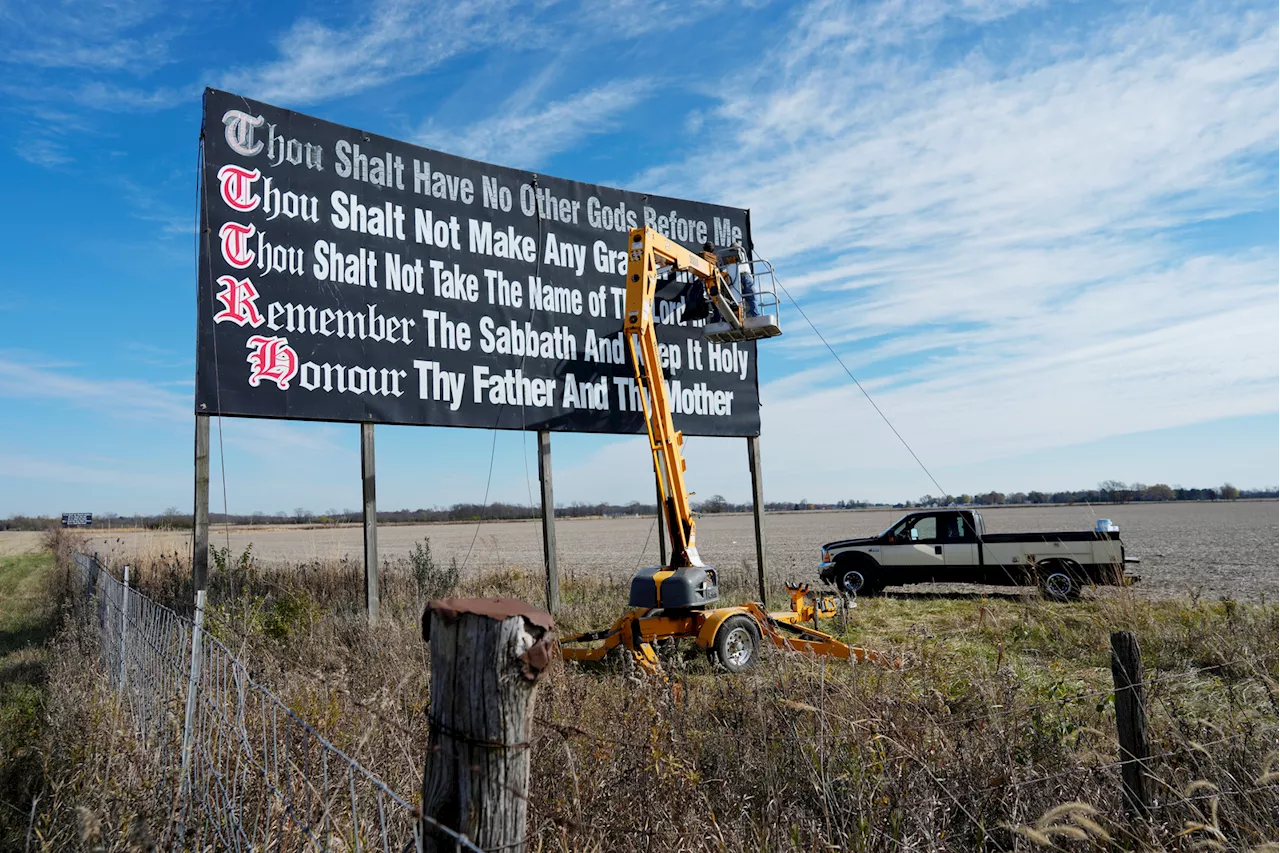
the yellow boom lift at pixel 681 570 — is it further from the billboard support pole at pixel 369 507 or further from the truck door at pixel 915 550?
the truck door at pixel 915 550

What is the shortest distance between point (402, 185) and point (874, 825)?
8.40 meters

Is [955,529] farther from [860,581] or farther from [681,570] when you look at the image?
[681,570]

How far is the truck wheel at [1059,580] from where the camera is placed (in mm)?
13859

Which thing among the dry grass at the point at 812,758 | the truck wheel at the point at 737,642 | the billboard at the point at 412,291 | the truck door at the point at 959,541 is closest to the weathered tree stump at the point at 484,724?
the dry grass at the point at 812,758

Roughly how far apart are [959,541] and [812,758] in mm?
12482

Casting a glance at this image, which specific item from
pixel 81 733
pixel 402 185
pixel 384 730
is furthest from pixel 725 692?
pixel 402 185

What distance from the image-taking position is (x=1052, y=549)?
46.6 feet

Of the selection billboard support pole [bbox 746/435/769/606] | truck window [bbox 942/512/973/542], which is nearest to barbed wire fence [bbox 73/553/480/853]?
billboard support pole [bbox 746/435/769/606]

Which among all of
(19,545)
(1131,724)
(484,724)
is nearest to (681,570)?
(1131,724)

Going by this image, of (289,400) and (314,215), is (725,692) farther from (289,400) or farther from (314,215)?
(314,215)

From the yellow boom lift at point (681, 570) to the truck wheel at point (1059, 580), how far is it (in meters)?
5.31

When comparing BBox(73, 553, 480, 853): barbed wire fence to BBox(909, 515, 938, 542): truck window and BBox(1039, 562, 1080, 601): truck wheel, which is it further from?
BBox(909, 515, 938, 542): truck window

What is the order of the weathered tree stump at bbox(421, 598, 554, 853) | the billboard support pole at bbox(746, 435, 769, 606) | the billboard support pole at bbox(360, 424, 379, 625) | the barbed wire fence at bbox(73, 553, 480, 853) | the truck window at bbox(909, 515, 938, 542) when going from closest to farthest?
the weathered tree stump at bbox(421, 598, 554, 853)
the barbed wire fence at bbox(73, 553, 480, 853)
the billboard support pole at bbox(360, 424, 379, 625)
the billboard support pole at bbox(746, 435, 769, 606)
the truck window at bbox(909, 515, 938, 542)

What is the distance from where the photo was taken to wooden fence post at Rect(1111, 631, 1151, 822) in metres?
3.59
